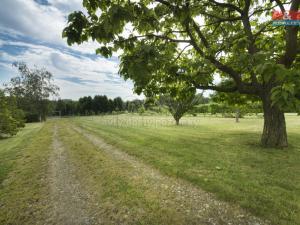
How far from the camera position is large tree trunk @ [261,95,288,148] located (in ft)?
26.7

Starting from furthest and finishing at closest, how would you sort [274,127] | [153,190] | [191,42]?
[274,127] < [191,42] < [153,190]

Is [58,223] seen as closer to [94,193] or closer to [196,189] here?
[94,193]

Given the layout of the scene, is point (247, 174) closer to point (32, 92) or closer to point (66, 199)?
point (66, 199)

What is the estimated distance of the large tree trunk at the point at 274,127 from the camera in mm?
8133

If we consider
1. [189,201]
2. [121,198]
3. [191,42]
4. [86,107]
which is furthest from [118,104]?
[189,201]

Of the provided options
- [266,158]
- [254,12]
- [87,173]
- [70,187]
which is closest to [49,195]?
[70,187]

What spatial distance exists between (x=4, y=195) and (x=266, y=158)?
26.7ft

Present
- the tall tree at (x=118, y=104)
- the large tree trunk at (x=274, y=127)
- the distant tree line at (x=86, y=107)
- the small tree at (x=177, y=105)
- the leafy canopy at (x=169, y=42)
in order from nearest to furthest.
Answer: the leafy canopy at (x=169, y=42), the large tree trunk at (x=274, y=127), the small tree at (x=177, y=105), the distant tree line at (x=86, y=107), the tall tree at (x=118, y=104)

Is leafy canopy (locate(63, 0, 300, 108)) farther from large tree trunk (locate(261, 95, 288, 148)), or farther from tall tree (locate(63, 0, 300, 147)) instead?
large tree trunk (locate(261, 95, 288, 148))

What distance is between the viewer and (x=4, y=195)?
13.2 ft

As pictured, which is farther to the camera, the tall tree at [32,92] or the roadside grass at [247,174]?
the tall tree at [32,92]

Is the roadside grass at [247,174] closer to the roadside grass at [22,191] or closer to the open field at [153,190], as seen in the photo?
the open field at [153,190]

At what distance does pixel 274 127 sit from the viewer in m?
8.23

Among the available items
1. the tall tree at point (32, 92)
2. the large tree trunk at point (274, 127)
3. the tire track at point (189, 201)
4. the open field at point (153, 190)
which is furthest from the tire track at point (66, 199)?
the tall tree at point (32, 92)
